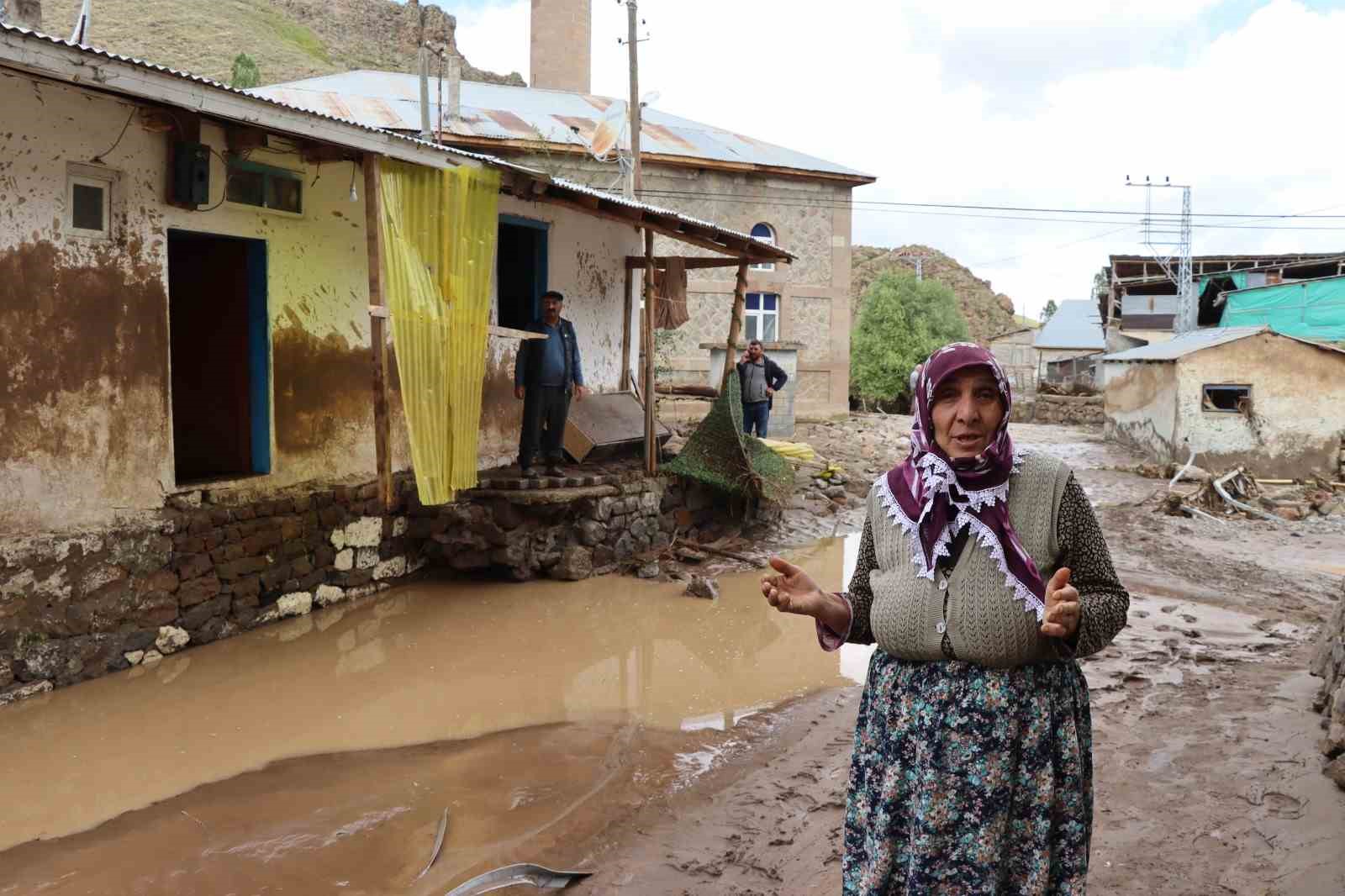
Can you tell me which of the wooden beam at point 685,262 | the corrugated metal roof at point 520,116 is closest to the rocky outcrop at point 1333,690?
the wooden beam at point 685,262

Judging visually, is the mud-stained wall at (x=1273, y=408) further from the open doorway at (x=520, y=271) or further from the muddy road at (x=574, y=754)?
the open doorway at (x=520, y=271)

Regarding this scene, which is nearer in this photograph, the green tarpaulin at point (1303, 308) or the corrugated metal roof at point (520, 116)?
the corrugated metal roof at point (520, 116)

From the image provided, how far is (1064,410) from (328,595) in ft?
89.4

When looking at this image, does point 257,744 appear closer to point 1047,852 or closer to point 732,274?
point 1047,852

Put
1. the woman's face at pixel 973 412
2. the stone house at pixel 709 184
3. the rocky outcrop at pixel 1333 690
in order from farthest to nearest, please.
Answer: the stone house at pixel 709 184 → the rocky outcrop at pixel 1333 690 → the woman's face at pixel 973 412

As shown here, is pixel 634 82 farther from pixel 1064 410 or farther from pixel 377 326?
pixel 1064 410

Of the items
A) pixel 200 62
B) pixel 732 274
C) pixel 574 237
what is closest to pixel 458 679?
pixel 574 237

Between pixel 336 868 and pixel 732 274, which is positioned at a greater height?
pixel 732 274

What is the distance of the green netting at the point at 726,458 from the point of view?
9.99 meters

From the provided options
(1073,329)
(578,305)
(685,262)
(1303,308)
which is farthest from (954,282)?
(578,305)

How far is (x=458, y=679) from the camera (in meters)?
6.26

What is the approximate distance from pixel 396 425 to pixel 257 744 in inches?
140

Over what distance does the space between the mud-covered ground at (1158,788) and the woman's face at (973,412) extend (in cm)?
202

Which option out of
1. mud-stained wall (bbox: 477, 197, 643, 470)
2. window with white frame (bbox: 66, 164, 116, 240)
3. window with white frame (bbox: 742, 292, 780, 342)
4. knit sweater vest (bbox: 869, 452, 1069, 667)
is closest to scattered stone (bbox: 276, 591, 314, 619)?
mud-stained wall (bbox: 477, 197, 643, 470)
